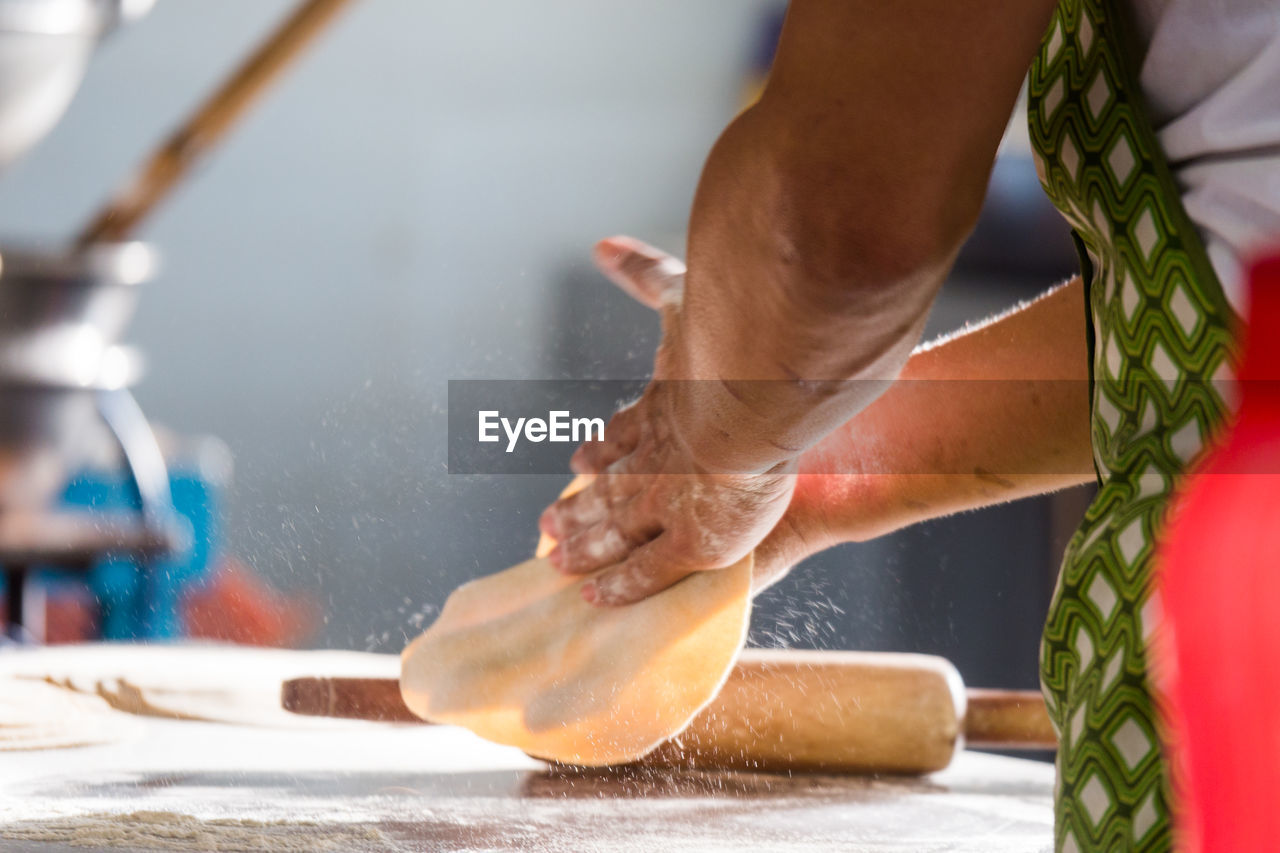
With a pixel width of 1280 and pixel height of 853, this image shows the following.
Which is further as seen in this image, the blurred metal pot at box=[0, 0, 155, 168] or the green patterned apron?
the blurred metal pot at box=[0, 0, 155, 168]

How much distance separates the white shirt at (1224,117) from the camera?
0.99 ft

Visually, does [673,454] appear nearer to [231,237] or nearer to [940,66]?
[940,66]

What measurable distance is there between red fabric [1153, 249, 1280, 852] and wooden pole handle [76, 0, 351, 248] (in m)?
0.73

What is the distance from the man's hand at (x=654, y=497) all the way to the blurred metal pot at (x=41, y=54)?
441 millimetres

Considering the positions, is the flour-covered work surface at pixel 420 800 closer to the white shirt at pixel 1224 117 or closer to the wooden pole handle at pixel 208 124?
the white shirt at pixel 1224 117

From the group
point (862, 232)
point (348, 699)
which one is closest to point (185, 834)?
point (348, 699)

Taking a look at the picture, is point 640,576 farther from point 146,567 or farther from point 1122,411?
point 146,567

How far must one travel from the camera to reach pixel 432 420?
24.5 inches

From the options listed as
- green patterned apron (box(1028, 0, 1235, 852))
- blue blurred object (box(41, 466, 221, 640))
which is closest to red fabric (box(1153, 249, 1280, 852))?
green patterned apron (box(1028, 0, 1235, 852))

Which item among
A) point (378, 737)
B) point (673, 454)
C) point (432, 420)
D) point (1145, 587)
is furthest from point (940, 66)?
point (378, 737)

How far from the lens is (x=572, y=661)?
1.98 feet

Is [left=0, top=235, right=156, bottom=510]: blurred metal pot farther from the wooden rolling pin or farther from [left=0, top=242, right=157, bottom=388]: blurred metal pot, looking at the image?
the wooden rolling pin

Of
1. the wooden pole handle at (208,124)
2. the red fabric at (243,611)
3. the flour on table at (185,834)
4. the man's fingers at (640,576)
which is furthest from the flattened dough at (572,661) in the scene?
the red fabric at (243,611)

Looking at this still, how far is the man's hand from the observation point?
54 cm
